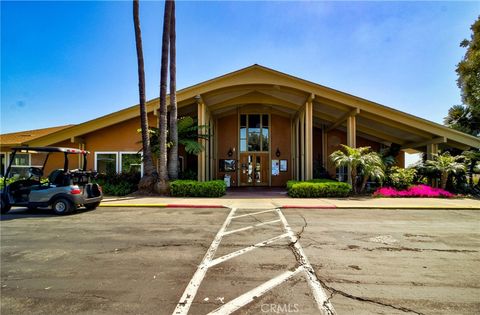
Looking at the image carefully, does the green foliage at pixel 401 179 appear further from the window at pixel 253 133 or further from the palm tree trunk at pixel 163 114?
the palm tree trunk at pixel 163 114

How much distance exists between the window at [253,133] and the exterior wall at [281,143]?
1.92 feet

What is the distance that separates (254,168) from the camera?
21.3m

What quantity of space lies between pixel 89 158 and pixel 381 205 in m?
15.7

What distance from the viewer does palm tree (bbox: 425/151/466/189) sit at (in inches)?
535

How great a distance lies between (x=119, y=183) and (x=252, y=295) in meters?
13.0

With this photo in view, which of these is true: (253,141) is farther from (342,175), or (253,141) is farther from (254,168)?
(342,175)

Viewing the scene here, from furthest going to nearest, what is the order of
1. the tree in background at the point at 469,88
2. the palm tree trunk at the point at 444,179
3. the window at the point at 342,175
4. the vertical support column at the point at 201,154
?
the window at the point at 342,175, the tree in background at the point at 469,88, the vertical support column at the point at 201,154, the palm tree trunk at the point at 444,179

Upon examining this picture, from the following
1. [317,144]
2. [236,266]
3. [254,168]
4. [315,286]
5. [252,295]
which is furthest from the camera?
[317,144]

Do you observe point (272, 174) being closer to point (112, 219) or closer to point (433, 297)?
point (112, 219)

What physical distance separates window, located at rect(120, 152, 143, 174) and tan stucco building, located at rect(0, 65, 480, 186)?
0.06 meters

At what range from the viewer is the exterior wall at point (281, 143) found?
21.2m

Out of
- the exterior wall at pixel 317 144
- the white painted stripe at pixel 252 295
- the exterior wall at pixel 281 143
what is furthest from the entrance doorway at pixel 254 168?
the white painted stripe at pixel 252 295

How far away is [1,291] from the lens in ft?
10.9

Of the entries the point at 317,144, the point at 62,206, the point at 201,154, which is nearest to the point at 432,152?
the point at 317,144
